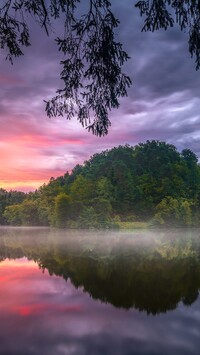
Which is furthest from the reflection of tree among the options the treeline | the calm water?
the treeline

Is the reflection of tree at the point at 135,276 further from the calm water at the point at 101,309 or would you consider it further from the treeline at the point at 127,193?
the treeline at the point at 127,193

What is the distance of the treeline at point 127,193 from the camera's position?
265 feet

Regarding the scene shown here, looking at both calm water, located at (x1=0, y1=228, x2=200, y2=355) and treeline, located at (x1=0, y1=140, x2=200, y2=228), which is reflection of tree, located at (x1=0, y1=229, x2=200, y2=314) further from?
treeline, located at (x1=0, y1=140, x2=200, y2=228)

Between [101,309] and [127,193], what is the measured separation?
255ft

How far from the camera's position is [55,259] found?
28188mm

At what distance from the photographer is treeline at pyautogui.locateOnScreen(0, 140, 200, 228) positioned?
80812mm

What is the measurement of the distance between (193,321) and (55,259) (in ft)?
57.5

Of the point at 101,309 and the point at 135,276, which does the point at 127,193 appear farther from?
the point at 101,309

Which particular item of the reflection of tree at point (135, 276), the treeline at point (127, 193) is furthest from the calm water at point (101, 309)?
the treeline at point (127, 193)

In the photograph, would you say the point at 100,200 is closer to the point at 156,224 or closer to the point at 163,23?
the point at 156,224

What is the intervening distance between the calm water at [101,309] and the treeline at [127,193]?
2166 inches

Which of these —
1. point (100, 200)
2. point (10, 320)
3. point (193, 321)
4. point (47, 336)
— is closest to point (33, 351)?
point (47, 336)

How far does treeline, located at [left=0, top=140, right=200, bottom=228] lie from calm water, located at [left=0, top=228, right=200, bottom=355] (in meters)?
55.0

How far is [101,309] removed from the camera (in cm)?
1361
